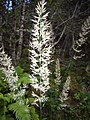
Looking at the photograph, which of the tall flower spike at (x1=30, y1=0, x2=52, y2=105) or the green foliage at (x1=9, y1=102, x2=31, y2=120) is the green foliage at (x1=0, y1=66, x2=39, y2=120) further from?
the tall flower spike at (x1=30, y1=0, x2=52, y2=105)

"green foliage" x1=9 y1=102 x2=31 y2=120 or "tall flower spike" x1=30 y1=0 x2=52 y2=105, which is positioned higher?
"tall flower spike" x1=30 y1=0 x2=52 y2=105

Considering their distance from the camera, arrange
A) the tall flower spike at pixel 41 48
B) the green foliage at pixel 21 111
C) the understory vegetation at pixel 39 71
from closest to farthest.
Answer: the tall flower spike at pixel 41 48 < the understory vegetation at pixel 39 71 < the green foliage at pixel 21 111

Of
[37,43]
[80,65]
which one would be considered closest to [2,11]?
[37,43]

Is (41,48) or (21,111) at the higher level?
(41,48)

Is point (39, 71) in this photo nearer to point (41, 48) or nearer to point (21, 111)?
point (41, 48)

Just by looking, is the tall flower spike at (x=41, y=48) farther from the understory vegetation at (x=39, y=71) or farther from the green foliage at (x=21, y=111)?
the green foliage at (x=21, y=111)

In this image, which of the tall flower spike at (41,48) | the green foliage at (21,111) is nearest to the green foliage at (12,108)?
the green foliage at (21,111)

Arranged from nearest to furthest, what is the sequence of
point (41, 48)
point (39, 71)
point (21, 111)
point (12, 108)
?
point (41, 48) < point (39, 71) < point (21, 111) < point (12, 108)

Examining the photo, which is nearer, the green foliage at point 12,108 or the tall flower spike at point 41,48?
the tall flower spike at point 41,48

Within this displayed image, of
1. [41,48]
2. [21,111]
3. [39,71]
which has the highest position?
[41,48]

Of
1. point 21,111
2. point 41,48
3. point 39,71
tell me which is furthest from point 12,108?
point 41,48

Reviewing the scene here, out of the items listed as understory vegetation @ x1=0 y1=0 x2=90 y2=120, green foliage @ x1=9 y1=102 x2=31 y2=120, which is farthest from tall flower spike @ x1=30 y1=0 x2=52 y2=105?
green foliage @ x1=9 y1=102 x2=31 y2=120

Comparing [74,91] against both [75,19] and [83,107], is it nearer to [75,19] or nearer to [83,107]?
[83,107]

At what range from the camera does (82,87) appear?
8.95 metres
